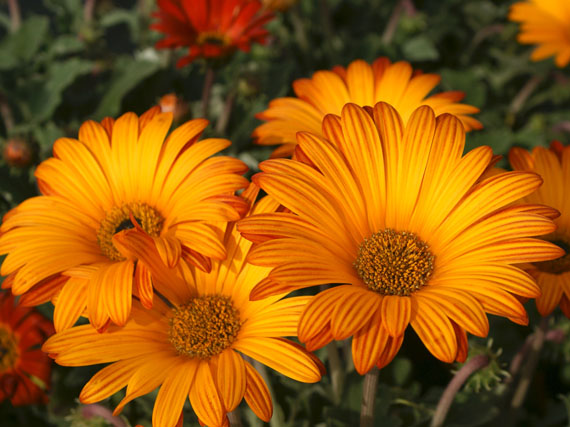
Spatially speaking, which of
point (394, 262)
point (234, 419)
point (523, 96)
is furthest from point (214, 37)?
point (523, 96)

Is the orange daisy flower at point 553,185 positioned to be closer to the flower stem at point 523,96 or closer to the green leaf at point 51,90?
the flower stem at point 523,96

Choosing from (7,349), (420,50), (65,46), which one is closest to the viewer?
(7,349)

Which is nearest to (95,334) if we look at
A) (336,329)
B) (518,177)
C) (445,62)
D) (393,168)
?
(336,329)

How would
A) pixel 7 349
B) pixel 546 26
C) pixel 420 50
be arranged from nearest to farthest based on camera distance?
pixel 7 349, pixel 546 26, pixel 420 50

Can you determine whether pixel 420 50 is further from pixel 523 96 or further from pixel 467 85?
pixel 523 96

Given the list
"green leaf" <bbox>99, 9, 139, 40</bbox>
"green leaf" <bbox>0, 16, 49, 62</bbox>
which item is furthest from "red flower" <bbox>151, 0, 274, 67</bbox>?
"green leaf" <bbox>99, 9, 139, 40</bbox>

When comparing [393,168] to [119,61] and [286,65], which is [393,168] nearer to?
[286,65]
